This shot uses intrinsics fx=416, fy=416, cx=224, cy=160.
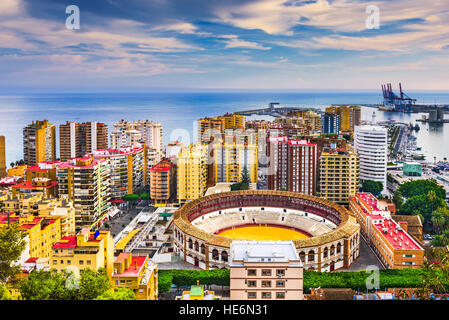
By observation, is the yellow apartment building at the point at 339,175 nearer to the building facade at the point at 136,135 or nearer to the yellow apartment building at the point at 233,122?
the building facade at the point at 136,135

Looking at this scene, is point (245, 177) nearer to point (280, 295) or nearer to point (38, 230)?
point (38, 230)

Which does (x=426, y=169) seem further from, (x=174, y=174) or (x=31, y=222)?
(x=31, y=222)

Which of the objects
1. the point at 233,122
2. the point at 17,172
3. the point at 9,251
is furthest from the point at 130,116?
the point at 9,251

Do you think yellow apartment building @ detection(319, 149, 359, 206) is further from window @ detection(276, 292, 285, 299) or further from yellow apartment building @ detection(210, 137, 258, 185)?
window @ detection(276, 292, 285, 299)

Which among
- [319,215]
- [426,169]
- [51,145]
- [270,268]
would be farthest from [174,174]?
[426,169]

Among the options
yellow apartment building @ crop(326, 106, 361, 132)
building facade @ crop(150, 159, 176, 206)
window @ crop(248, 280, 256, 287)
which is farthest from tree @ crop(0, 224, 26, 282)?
yellow apartment building @ crop(326, 106, 361, 132)
